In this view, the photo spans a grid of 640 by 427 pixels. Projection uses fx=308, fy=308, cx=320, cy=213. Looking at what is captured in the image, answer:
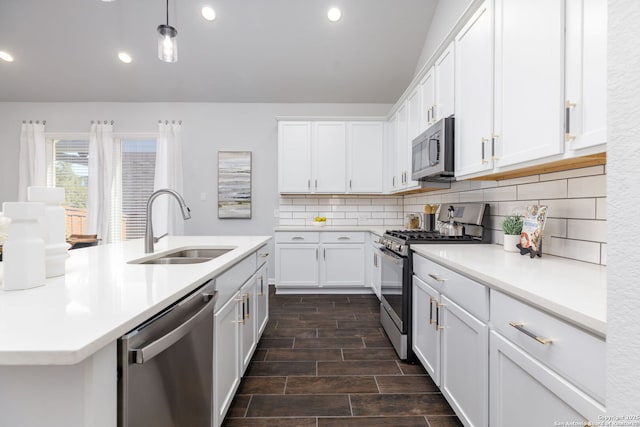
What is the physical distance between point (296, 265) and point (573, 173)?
304 centimetres

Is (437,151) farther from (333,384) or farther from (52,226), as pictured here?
(52,226)

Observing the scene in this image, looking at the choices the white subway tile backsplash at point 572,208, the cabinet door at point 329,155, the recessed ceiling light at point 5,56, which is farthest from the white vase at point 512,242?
the recessed ceiling light at point 5,56

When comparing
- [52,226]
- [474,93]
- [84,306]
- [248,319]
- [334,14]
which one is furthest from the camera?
[334,14]

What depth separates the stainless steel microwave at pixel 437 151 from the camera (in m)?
2.22

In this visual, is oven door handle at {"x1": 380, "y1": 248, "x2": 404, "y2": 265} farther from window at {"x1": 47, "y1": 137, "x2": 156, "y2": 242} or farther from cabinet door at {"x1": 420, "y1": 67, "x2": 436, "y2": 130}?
window at {"x1": 47, "y1": 137, "x2": 156, "y2": 242}

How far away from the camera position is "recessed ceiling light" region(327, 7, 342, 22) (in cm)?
336

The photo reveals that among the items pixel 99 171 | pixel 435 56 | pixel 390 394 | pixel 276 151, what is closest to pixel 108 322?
pixel 390 394

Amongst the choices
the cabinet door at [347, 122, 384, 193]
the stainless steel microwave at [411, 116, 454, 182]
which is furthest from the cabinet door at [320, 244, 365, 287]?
the stainless steel microwave at [411, 116, 454, 182]

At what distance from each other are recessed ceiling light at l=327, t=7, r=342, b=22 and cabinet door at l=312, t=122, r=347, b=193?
4.04 feet

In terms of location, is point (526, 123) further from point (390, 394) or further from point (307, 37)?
point (307, 37)

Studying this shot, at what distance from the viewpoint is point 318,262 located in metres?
4.00

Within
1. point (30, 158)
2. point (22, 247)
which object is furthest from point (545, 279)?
point (30, 158)

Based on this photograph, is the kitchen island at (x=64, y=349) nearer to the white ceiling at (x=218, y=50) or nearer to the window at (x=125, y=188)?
the white ceiling at (x=218, y=50)

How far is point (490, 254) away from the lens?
1.76 metres
